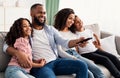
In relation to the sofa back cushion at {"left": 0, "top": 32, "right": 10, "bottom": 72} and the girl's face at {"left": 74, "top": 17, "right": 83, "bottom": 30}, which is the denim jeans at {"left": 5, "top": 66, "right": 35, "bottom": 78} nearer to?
the sofa back cushion at {"left": 0, "top": 32, "right": 10, "bottom": 72}

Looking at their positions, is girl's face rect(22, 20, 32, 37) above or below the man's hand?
above

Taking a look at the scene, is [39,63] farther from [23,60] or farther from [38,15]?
[38,15]

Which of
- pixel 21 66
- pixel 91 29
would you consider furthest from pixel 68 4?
pixel 21 66

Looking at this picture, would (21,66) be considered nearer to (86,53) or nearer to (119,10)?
(86,53)

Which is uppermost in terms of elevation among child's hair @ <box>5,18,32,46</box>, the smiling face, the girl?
the smiling face

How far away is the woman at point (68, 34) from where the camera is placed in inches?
100

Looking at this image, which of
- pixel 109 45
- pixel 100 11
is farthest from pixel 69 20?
pixel 100 11

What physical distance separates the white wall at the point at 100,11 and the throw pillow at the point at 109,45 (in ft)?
4.15

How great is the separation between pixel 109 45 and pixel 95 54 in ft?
1.34

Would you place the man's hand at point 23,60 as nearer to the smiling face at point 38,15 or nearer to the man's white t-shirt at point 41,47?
the man's white t-shirt at point 41,47

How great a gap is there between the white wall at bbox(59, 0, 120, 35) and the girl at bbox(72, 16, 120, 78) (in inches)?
63.1

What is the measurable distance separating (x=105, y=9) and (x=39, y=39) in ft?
8.27

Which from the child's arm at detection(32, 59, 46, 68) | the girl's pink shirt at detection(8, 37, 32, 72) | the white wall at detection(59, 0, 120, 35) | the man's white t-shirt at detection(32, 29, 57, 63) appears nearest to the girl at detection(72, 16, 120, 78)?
the man's white t-shirt at detection(32, 29, 57, 63)

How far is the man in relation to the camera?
219 centimetres
